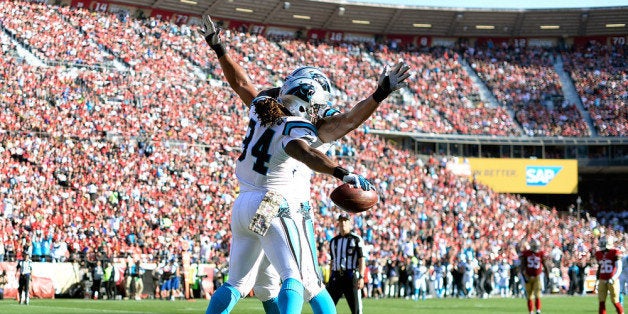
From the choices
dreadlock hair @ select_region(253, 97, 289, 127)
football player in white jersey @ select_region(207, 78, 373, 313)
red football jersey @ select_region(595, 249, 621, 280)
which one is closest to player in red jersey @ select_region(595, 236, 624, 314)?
red football jersey @ select_region(595, 249, 621, 280)

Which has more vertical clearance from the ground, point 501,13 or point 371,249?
point 501,13

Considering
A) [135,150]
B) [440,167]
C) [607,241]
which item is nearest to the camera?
[607,241]

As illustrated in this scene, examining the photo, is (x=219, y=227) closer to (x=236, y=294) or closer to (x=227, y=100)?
(x=227, y=100)

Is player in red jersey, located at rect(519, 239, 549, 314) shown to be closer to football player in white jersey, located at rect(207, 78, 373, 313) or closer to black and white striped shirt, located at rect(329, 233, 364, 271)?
black and white striped shirt, located at rect(329, 233, 364, 271)

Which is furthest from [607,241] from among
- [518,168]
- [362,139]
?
[518,168]

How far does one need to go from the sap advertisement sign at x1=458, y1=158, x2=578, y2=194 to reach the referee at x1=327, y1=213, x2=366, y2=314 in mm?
33360

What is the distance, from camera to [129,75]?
123 feet

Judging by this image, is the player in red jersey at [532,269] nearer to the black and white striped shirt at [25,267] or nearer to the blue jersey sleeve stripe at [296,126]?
the black and white striped shirt at [25,267]

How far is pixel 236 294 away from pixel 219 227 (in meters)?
23.5

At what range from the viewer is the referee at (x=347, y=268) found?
44.3ft

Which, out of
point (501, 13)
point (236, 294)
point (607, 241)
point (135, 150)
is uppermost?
point (501, 13)

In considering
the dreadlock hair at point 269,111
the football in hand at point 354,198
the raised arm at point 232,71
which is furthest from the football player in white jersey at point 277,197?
the raised arm at point 232,71

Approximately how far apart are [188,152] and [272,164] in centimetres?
2748

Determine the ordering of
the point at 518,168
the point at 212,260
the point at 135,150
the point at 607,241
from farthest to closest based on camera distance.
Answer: the point at 518,168 → the point at 135,150 → the point at 212,260 → the point at 607,241
